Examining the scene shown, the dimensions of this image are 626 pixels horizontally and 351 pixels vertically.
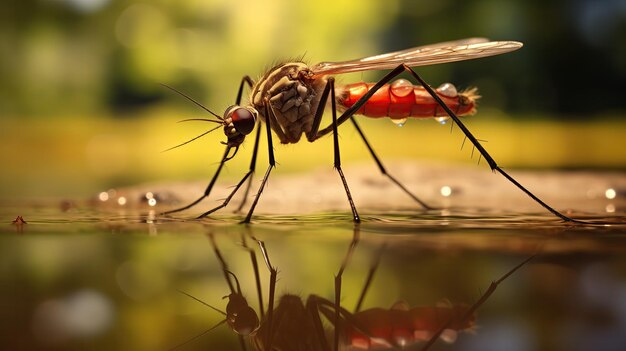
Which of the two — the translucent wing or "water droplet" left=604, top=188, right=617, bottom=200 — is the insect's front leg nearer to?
the translucent wing

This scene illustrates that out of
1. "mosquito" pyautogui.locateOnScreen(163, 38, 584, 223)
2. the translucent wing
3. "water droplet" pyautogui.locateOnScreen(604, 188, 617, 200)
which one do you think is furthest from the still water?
"water droplet" pyautogui.locateOnScreen(604, 188, 617, 200)

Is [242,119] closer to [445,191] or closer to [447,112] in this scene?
[447,112]

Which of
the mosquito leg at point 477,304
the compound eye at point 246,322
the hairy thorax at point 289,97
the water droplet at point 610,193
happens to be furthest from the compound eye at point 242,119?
the water droplet at point 610,193

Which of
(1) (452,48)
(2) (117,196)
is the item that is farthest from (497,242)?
(2) (117,196)

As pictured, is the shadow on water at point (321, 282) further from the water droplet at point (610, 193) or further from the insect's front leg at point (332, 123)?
the water droplet at point (610, 193)

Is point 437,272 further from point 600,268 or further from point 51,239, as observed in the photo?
point 51,239

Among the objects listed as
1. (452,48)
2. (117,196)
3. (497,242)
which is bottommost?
(497,242)
